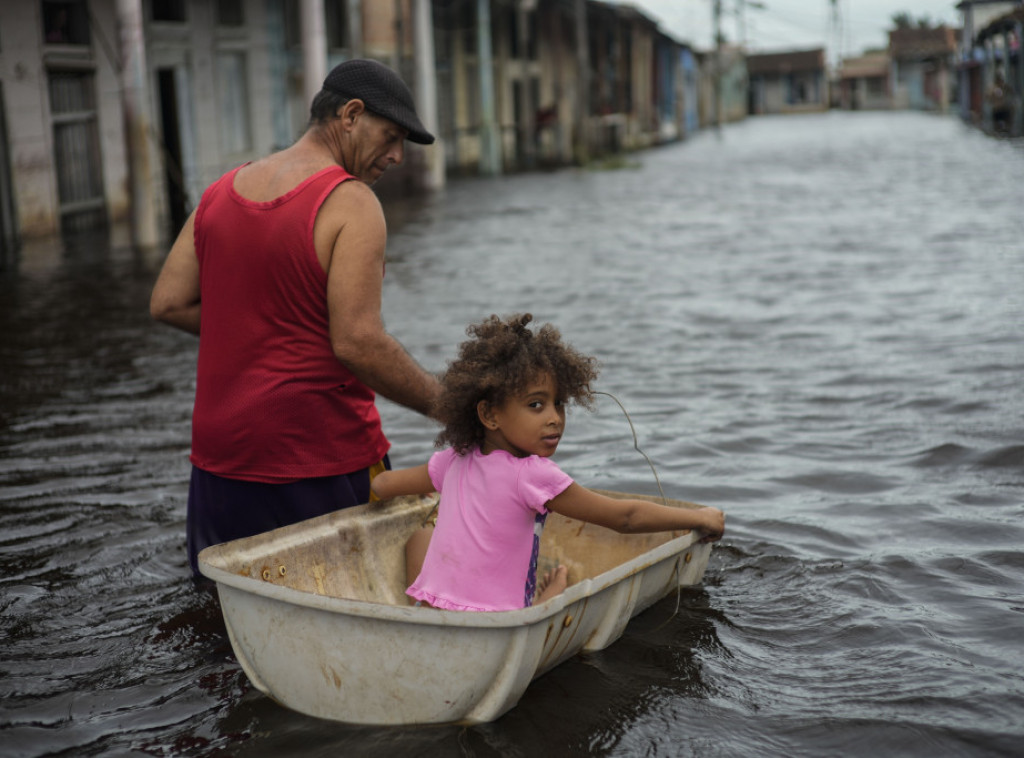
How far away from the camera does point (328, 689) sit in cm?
306

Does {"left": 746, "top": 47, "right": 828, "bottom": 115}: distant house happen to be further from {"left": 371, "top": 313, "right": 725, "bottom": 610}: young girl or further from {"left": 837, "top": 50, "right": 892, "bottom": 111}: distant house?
{"left": 371, "top": 313, "right": 725, "bottom": 610}: young girl

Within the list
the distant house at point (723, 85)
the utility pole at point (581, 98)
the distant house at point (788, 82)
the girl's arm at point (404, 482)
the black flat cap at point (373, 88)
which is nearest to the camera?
the black flat cap at point (373, 88)

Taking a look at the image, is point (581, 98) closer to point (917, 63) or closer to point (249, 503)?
point (249, 503)

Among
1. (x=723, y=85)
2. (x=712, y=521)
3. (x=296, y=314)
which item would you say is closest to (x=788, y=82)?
A: (x=723, y=85)

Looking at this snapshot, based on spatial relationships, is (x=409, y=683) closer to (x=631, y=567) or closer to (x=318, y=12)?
(x=631, y=567)

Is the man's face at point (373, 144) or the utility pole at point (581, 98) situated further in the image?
the utility pole at point (581, 98)

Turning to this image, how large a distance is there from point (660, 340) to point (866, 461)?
3.02 meters

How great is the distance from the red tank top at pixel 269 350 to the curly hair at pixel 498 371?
341mm

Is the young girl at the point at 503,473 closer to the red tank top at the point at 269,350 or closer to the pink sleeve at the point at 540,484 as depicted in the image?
the pink sleeve at the point at 540,484

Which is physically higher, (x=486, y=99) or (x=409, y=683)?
(x=486, y=99)

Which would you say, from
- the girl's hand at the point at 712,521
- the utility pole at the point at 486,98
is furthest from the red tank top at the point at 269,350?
the utility pole at the point at 486,98

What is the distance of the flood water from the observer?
10.4 ft

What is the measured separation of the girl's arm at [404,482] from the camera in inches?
138

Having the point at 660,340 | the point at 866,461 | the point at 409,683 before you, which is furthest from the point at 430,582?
the point at 660,340
